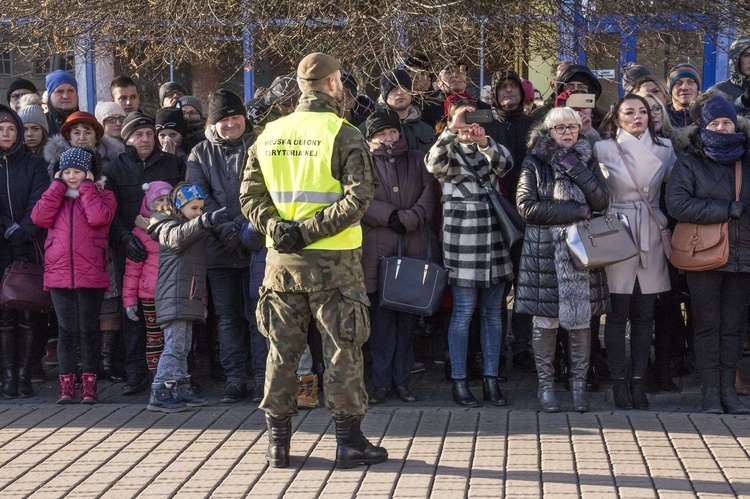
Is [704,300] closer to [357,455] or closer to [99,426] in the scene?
[357,455]

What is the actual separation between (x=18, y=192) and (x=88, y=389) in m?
1.49

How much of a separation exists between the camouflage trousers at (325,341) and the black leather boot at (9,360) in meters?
2.60

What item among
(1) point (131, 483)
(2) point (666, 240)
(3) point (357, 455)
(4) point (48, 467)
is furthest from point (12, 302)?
(2) point (666, 240)

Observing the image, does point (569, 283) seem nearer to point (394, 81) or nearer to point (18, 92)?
point (394, 81)

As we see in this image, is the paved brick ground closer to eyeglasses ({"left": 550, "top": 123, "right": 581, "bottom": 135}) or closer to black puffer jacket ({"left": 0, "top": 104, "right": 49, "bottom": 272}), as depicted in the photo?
black puffer jacket ({"left": 0, "top": 104, "right": 49, "bottom": 272})

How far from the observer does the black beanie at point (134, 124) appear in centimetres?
762

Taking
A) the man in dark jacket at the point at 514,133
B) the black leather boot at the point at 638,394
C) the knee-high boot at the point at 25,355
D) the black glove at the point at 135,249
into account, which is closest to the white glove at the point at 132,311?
the black glove at the point at 135,249

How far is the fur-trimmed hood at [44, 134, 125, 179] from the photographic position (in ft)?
25.3

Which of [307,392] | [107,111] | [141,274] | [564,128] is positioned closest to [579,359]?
[564,128]

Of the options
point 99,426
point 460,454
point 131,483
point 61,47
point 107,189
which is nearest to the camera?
point 131,483

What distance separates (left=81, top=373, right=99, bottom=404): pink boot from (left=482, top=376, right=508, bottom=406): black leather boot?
8.35ft

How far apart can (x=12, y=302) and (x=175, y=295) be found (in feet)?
3.90

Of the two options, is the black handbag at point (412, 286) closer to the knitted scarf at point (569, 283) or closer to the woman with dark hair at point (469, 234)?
the woman with dark hair at point (469, 234)

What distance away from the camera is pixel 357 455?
17.8 feet
